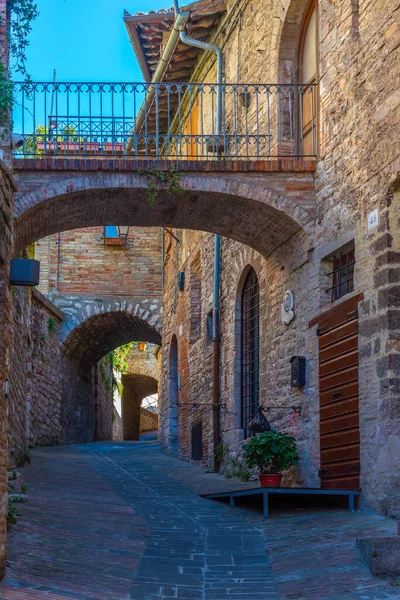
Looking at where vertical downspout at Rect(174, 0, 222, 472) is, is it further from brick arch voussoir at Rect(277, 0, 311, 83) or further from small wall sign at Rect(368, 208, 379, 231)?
small wall sign at Rect(368, 208, 379, 231)

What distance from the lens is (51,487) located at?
10.6 m

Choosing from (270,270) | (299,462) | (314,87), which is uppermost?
(314,87)

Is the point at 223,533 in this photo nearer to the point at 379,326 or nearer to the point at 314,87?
the point at 379,326

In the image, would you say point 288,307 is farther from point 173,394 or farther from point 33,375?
point 173,394

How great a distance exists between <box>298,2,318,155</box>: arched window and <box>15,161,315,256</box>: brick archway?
0.77 meters

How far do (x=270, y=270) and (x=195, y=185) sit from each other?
184cm

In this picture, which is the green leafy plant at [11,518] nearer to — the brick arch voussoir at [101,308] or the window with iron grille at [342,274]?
the window with iron grille at [342,274]

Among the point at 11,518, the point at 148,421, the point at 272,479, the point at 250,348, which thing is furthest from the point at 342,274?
the point at 148,421

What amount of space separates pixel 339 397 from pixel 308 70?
4.29 metres

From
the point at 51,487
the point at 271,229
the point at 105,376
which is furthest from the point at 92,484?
the point at 105,376

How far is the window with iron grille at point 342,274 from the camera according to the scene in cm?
926

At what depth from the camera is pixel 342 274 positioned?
951cm

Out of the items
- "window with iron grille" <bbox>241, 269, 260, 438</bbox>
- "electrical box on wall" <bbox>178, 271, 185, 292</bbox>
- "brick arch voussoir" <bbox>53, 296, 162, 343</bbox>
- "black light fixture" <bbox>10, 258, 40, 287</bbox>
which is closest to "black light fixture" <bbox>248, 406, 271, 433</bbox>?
"window with iron grille" <bbox>241, 269, 260, 438</bbox>

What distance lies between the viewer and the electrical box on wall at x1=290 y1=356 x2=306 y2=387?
32.5 ft
